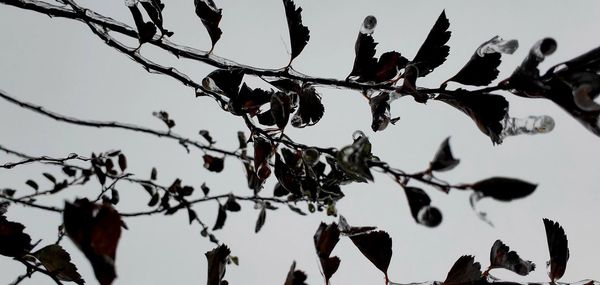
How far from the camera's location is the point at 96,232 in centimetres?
58

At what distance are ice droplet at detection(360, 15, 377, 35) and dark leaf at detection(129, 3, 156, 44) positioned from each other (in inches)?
24.3

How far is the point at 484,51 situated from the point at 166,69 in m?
0.96

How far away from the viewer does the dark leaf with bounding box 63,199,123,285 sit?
1.84ft

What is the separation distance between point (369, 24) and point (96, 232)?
82 cm

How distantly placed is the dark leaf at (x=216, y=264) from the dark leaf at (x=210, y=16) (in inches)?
25.3

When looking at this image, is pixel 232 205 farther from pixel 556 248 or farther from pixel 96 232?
pixel 96 232

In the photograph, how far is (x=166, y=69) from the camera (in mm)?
1340

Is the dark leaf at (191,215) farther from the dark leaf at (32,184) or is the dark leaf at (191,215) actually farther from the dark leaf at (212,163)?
the dark leaf at (32,184)

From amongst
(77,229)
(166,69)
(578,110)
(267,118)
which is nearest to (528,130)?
(578,110)

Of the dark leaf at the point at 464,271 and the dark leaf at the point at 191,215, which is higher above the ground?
the dark leaf at the point at 191,215

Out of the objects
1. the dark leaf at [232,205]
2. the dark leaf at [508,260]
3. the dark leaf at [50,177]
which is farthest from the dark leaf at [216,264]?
the dark leaf at [50,177]

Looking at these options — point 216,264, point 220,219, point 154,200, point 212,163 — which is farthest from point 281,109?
point 154,200

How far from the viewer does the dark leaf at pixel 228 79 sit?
3.71 ft

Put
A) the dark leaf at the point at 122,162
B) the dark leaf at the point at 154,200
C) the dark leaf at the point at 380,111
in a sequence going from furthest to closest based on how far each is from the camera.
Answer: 1. the dark leaf at the point at 122,162
2. the dark leaf at the point at 154,200
3. the dark leaf at the point at 380,111
